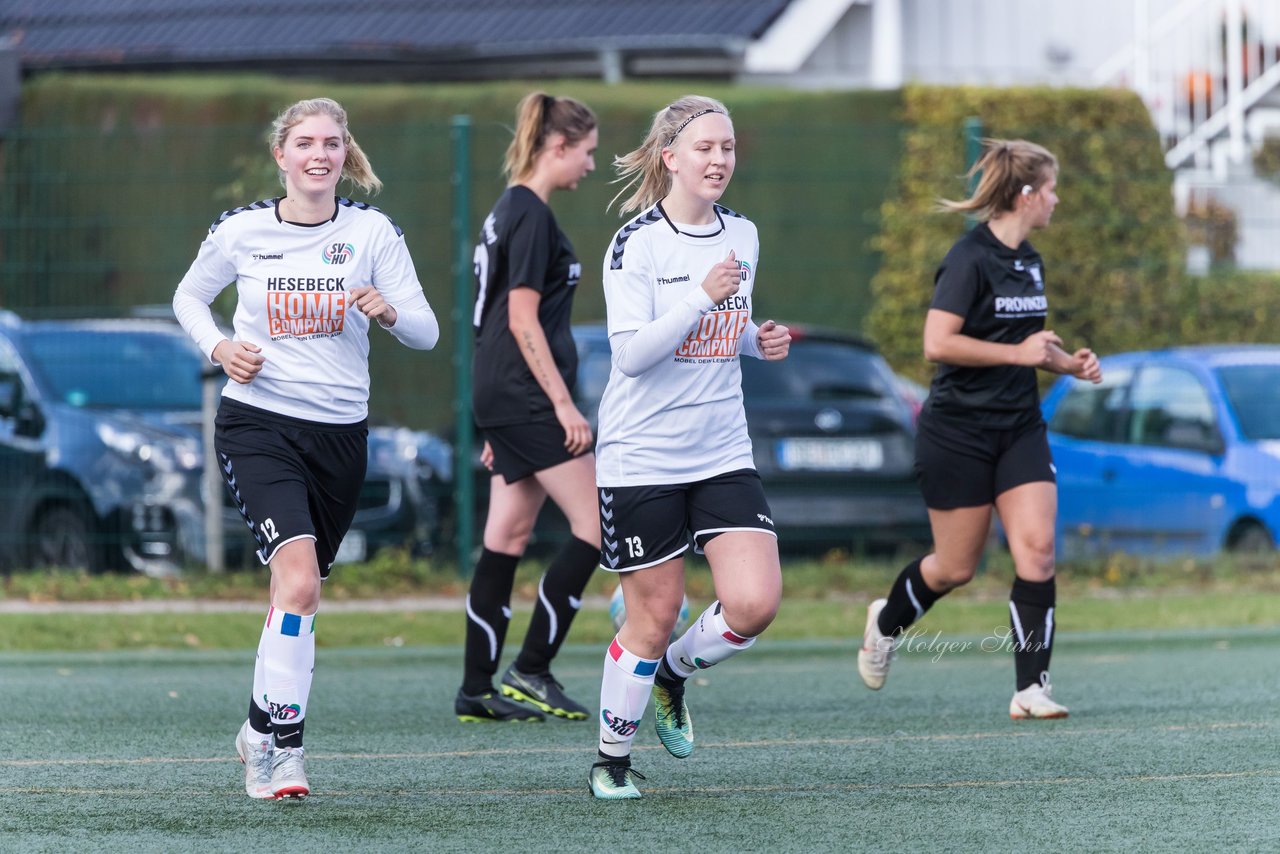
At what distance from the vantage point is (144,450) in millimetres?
10633

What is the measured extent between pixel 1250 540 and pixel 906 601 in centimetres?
459

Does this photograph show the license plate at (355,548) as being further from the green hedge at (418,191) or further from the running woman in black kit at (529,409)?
the running woman in black kit at (529,409)

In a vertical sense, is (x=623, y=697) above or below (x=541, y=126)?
below

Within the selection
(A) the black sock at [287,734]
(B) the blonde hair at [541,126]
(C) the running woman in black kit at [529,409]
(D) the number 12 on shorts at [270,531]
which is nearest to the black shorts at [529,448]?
(C) the running woman in black kit at [529,409]

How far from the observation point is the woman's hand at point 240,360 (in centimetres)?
515

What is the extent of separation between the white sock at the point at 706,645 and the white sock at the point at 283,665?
1038 mm

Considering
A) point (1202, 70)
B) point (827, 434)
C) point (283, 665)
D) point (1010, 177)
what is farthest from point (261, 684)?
point (1202, 70)

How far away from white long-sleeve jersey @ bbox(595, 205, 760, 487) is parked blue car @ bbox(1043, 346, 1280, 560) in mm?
6268

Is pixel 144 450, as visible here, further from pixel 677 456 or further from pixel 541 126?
pixel 677 456

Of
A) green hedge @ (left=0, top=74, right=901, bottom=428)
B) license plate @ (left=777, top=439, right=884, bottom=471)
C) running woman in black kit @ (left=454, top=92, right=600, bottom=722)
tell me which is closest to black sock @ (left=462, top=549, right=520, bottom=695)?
running woman in black kit @ (left=454, top=92, right=600, bottom=722)

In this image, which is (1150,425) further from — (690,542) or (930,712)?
(690,542)

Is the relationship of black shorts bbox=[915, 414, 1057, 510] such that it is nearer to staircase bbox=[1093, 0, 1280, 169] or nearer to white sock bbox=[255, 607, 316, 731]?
white sock bbox=[255, 607, 316, 731]

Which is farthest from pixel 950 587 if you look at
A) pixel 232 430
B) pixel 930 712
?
pixel 232 430

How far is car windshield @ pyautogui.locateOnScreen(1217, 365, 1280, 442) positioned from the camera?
10.8 metres
